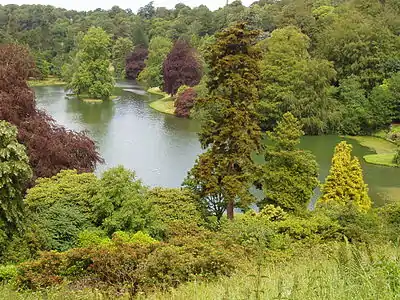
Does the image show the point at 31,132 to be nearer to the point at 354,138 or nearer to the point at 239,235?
the point at 239,235

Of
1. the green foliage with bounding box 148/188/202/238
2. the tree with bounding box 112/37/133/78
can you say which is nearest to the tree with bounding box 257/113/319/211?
the green foliage with bounding box 148/188/202/238

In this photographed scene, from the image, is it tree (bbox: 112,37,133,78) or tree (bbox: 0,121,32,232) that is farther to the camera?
tree (bbox: 112,37,133,78)

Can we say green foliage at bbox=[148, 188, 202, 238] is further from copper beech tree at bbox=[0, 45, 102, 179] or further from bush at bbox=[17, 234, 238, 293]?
bush at bbox=[17, 234, 238, 293]

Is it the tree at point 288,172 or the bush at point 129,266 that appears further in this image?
the tree at point 288,172

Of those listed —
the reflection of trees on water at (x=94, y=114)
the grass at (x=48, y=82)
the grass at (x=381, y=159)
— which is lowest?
the reflection of trees on water at (x=94, y=114)

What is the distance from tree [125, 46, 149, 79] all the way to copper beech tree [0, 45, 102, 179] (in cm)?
5267

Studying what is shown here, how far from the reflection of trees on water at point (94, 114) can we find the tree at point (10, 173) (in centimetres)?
2104

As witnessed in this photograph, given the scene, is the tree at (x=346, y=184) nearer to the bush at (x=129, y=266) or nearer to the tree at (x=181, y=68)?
the bush at (x=129, y=266)

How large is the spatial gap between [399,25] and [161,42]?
28.8 metres

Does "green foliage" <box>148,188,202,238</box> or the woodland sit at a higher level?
the woodland

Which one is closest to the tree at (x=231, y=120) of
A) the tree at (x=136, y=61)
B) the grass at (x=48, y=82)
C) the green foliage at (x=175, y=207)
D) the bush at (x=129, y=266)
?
the green foliage at (x=175, y=207)

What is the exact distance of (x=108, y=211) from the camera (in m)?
12.9

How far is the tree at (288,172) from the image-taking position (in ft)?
54.7

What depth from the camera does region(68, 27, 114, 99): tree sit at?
163ft
